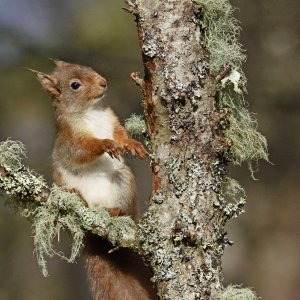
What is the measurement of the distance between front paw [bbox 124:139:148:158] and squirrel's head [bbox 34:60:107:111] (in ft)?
2.12

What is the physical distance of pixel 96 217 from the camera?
319cm

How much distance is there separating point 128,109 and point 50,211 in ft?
14.7

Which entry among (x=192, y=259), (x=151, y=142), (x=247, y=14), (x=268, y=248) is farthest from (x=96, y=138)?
(x=268, y=248)

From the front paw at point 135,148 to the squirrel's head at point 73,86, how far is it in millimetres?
645

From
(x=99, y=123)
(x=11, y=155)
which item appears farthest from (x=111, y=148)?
(x=11, y=155)

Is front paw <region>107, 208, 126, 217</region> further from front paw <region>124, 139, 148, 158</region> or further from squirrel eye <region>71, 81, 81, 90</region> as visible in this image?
squirrel eye <region>71, 81, 81, 90</region>

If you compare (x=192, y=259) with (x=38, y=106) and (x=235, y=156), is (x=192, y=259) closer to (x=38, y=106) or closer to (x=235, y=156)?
(x=235, y=156)

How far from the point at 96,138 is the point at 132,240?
0.95 meters

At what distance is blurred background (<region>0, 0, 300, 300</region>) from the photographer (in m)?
7.61

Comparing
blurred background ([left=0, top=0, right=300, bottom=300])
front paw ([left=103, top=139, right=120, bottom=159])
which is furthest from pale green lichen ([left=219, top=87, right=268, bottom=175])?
blurred background ([left=0, top=0, right=300, bottom=300])

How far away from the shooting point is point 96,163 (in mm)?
3910

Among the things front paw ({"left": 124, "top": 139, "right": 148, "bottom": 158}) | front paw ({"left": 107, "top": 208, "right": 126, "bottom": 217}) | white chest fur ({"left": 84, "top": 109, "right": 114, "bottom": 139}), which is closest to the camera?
front paw ({"left": 124, "top": 139, "right": 148, "bottom": 158})

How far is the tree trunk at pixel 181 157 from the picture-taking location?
9.70ft

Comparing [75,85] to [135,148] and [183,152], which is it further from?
[183,152]
